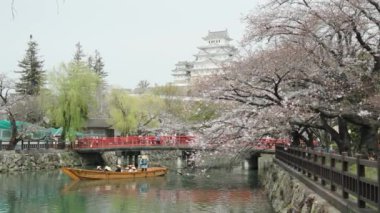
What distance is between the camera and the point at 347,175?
25.9 ft

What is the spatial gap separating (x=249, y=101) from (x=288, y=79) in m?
1.59

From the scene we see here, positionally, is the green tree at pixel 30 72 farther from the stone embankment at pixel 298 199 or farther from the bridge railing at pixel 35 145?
the stone embankment at pixel 298 199

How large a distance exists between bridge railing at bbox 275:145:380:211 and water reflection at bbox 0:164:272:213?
6008mm

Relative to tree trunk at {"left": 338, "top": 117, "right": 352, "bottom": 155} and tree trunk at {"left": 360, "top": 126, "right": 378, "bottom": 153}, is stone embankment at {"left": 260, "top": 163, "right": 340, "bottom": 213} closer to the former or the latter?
tree trunk at {"left": 338, "top": 117, "right": 352, "bottom": 155}

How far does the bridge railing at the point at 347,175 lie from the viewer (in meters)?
6.42

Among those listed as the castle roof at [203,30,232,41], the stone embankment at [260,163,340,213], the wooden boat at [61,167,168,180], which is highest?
the castle roof at [203,30,232,41]

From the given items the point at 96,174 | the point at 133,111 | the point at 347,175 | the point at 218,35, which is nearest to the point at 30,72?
the point at 133,111

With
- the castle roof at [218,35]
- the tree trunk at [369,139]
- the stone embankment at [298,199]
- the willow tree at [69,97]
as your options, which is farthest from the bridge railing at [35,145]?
the castle roof at [218,35]

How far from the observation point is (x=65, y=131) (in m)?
39.5

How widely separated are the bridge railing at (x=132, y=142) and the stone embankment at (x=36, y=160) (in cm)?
137

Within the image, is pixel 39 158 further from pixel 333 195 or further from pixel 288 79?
pixel 333 195

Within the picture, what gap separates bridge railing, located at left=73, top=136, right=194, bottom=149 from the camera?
3659 cm

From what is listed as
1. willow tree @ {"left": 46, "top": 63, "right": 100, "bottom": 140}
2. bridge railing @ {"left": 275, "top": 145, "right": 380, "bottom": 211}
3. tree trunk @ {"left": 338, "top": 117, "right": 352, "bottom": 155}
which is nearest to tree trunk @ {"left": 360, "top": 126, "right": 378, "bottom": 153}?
tree trunk @ {"left": 338, "top": 117, "right": 352, "bottom": 155}

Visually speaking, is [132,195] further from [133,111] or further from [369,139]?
[133,111]
